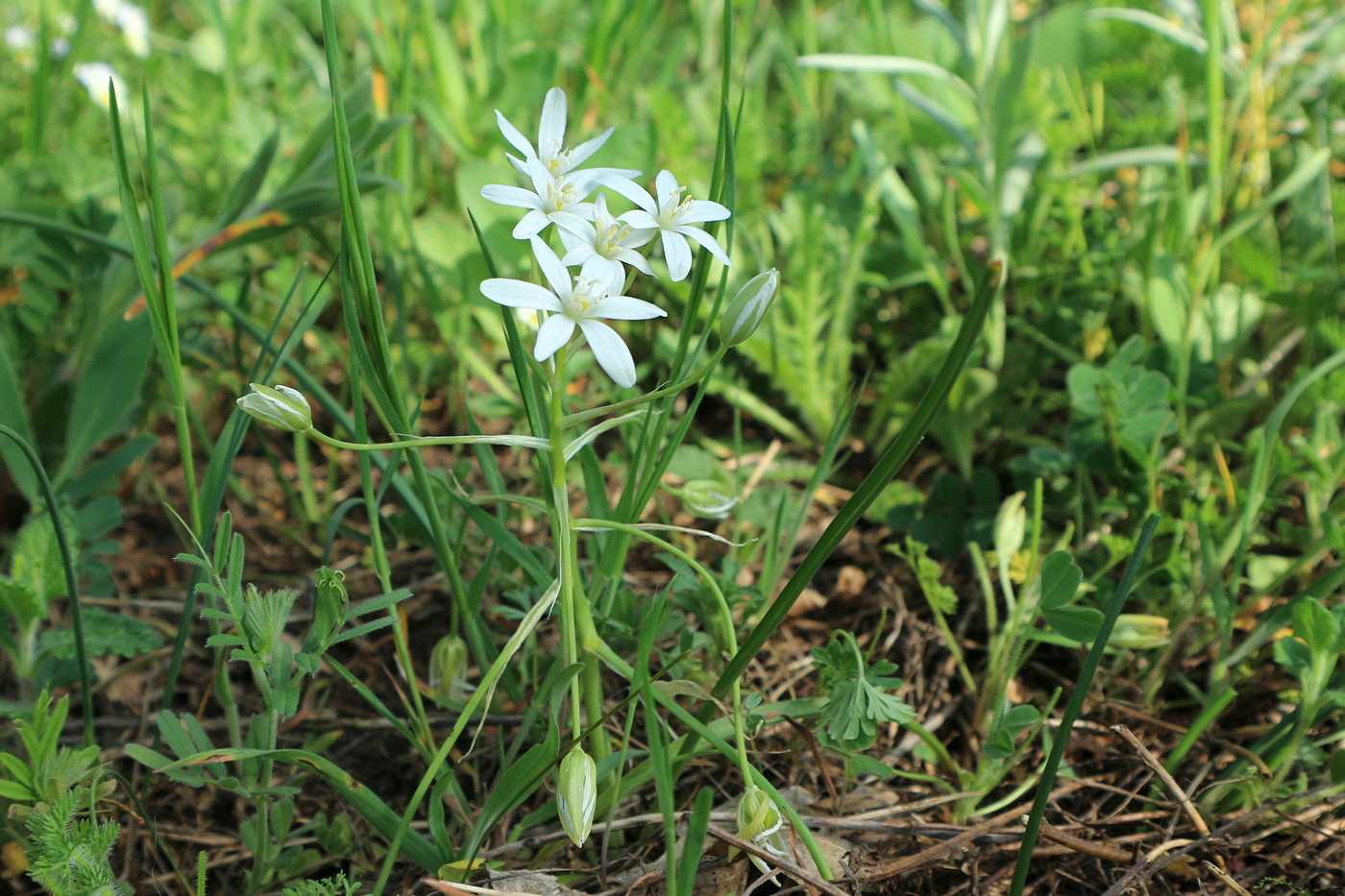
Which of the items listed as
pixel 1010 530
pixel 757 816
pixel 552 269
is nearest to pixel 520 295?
pixel 552 269

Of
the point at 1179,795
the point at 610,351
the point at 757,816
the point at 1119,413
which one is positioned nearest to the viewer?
the point at 610,351

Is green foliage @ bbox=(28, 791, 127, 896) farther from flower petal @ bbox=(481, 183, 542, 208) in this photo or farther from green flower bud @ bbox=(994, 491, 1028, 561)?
green flower bud @ bbox=(994, 491, 1028, 561)

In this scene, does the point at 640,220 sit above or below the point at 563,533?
above

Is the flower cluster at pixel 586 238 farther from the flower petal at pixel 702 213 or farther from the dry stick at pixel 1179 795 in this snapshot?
the dry stick at pixel 1179 795

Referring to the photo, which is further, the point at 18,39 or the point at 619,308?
the point at 18,39

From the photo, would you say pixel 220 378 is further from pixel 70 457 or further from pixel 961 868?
pixel 961 868

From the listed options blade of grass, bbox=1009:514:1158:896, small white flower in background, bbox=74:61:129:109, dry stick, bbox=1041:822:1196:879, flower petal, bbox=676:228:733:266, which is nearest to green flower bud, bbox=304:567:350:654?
flower petal, bbox=676:228:733:266

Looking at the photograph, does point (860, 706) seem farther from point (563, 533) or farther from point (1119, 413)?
point (1119, 413)
